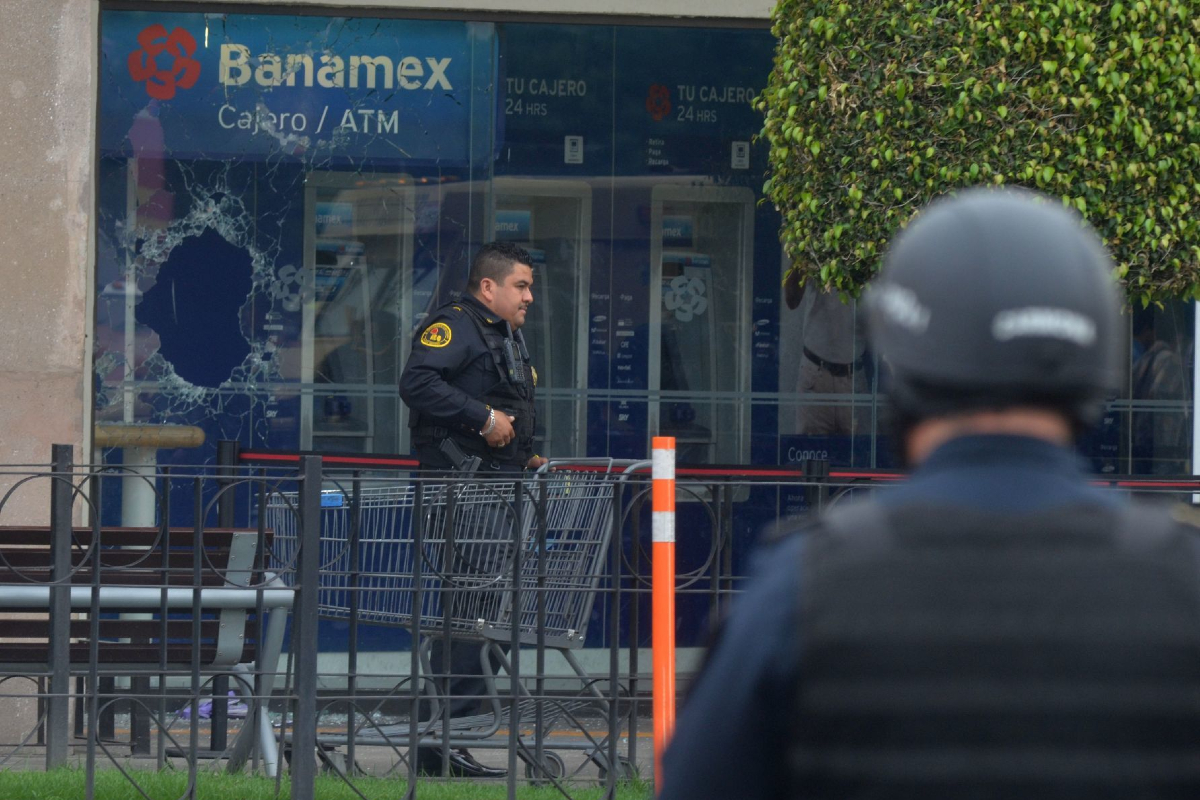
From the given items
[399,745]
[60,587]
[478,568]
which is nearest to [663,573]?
[478,568]

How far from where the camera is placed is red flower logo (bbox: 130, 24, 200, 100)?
8.05 m

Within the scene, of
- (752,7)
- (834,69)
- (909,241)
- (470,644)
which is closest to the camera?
(909,241)

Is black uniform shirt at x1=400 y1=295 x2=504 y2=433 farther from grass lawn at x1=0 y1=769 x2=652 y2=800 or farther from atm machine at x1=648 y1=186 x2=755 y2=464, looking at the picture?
atm machine at x1=648 y1=186 x2=755 y2=464

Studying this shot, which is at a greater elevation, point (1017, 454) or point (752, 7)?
point (752, 7)

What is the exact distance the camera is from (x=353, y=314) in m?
8.36

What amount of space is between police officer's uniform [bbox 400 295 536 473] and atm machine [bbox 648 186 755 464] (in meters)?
2.05

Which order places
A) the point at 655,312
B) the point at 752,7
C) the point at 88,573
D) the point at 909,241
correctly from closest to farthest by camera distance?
the point at 909,241, the point at 88,573, the point at 752,7, the point at 655,312

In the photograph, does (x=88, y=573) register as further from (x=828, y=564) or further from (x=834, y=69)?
(x=828, y=564)

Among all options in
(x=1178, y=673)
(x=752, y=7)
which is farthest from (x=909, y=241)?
(x=752, y=7)

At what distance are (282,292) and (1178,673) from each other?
745cm

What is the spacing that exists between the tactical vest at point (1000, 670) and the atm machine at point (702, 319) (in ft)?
24.1

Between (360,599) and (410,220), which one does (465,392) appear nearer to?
(360,599)

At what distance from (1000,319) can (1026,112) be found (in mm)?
4351

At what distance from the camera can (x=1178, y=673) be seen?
46.6 inches
